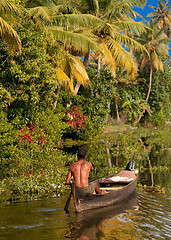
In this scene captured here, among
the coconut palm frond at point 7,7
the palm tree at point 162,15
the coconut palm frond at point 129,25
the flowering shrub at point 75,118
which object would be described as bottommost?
the flowering shrub at point 75,118

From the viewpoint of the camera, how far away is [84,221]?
681 centimetres

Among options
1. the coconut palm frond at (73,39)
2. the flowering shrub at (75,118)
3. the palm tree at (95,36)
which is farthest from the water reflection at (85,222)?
the flowering shrub at (75,118)

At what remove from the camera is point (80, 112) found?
2156cm

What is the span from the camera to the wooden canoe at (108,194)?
23.1ft

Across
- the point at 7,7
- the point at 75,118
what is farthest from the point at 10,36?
the point at 75,118

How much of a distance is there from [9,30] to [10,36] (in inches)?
17.4

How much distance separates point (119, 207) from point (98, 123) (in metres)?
14.7

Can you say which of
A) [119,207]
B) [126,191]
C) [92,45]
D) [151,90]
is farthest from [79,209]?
[151,90]

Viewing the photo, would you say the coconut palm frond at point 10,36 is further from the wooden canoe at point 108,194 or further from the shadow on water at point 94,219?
the shadow on water at point 94,219

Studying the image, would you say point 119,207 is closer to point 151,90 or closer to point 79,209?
point 79,209

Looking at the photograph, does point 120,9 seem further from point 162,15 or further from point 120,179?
point 162,15

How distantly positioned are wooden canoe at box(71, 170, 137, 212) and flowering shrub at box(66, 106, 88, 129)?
34.1 ft

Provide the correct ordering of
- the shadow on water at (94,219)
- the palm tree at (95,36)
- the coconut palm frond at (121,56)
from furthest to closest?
the coconut palm frond at (121,56), the palm tree at (95,36), the shadow on water at (94,219)

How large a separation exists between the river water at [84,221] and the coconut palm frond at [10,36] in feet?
17.8
